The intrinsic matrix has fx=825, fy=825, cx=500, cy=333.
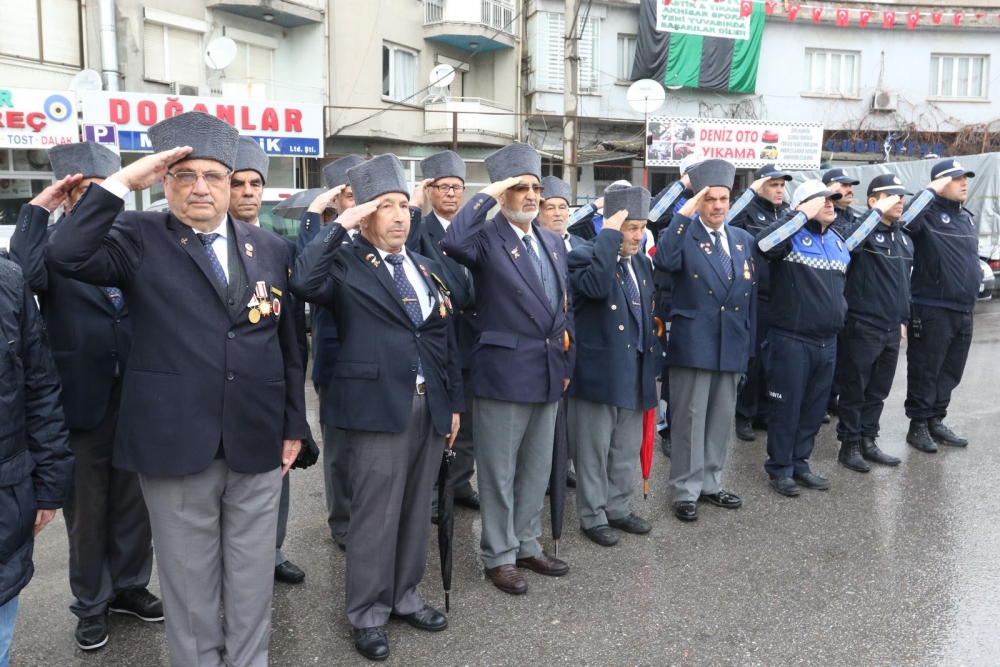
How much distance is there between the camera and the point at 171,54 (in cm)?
1755

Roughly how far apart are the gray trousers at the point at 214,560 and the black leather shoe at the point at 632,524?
93.0 inches

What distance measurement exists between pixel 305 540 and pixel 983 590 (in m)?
3.54

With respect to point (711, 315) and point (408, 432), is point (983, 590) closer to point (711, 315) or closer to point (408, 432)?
point (711, 315)

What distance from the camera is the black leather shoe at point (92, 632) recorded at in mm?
3465

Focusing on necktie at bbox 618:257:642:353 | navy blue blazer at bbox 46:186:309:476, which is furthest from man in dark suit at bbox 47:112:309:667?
necktie at bbox 618:257:642:353

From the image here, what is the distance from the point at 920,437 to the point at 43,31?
639 inches

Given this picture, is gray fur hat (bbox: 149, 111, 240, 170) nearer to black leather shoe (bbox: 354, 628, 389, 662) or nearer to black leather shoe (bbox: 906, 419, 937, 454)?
black leather shoe (bbox: 354, 628, 389, 662)

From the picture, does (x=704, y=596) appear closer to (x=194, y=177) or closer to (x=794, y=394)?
(x=794, y=394)

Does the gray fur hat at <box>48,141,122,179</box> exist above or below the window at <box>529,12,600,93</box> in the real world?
below

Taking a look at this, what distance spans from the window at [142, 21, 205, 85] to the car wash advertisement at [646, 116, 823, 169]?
10091 mm

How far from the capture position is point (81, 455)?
3.51 m

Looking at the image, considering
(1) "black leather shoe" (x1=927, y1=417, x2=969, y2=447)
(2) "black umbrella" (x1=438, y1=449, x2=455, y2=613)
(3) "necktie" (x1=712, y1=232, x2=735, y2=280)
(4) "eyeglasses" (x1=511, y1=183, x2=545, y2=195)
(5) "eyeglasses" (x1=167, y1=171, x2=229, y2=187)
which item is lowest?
(1) "black leather shoe" (x1=927, y1=417, x2=969, y2=447)

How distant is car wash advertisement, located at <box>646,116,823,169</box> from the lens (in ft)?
60.9

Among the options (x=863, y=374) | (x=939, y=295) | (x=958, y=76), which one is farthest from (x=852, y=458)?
(x=958, y=76)
